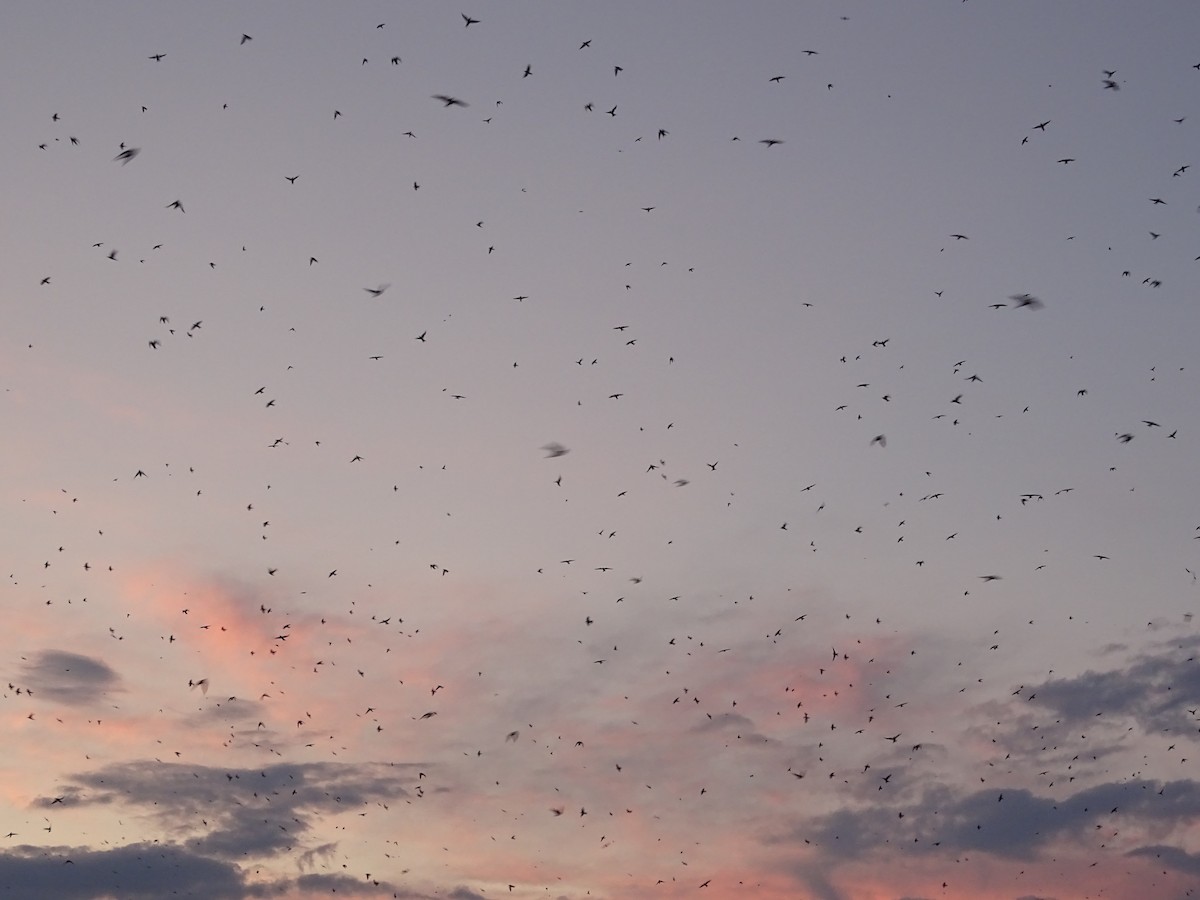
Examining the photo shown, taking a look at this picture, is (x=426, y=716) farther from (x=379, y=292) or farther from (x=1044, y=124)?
(x=1044, y=124)

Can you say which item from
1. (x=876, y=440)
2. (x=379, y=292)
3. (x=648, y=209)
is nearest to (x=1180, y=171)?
(x=876, y=440)

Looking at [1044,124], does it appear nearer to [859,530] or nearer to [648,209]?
[648,209]

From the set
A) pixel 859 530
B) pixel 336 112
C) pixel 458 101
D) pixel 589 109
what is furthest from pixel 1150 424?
pixel 336 112

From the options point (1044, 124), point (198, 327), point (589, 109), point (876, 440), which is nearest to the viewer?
point (589, 109)

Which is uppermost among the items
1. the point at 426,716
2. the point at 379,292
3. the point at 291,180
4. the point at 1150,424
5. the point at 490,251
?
the point at 291,180

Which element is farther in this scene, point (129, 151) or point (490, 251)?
point (490, 251)

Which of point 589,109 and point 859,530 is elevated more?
point 589,109

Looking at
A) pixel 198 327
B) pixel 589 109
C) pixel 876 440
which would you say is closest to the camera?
pixel 589 109

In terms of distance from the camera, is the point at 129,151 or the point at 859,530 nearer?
the point at 129,151

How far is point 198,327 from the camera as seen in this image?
5897cm

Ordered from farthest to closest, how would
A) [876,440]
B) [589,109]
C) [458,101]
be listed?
[876,440] < [589,109] < [458,101]

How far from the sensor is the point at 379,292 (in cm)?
4897

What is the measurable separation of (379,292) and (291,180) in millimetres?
9332

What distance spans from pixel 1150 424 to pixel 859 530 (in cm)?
1712
